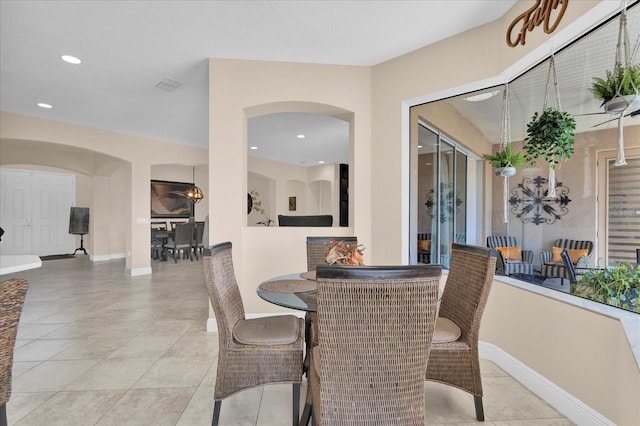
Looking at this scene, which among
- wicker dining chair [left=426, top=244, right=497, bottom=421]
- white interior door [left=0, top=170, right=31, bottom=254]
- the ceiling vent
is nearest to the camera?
wicker dining chair [left=426, top=244, right=497, bottom=421]

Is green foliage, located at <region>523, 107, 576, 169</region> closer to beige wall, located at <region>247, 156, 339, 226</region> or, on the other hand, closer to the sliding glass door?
the sliding glass door

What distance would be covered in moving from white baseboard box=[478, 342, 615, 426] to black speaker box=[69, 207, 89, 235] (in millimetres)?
10541

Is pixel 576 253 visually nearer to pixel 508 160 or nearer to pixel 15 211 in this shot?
pixel 508 160

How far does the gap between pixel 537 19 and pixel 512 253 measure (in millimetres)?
1944

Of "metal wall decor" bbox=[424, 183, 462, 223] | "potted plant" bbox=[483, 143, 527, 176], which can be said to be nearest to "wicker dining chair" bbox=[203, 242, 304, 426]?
"potted plant" bbox=[483, 143, 527, 176]

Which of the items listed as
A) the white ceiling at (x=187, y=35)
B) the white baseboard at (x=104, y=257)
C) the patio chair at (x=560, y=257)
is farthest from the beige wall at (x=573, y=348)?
the white baseboard at (x=104, y=257)

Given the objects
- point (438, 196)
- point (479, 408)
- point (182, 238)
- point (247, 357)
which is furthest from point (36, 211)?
point (479, 408)

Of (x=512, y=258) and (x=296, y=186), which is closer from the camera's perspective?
(x=512, y=258)

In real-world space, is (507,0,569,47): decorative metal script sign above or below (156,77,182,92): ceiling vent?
below

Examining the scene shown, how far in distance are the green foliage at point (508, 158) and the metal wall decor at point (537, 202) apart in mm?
285

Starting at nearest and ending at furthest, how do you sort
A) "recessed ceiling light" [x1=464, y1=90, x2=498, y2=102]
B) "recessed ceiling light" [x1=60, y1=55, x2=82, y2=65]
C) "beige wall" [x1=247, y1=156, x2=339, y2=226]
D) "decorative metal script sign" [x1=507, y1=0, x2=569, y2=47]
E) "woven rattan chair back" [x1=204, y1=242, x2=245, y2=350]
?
"woven rattan chair back" [x1=204, y1=242, x2=245, y2=350]
"decorative metal script sign" [x1=507, y1=0, x2=569, y2=47]
"recessed ceiling light" [x1=464, y1=90, x2=498, y2=102]
"recessed ceiling light" [x1=60, y1=55, x2=82, y2=65]
"beige wall" [x1=247, y1=156, x2=339, y2=226]

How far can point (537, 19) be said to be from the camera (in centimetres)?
218

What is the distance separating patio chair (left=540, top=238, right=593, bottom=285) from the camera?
7.62 feet

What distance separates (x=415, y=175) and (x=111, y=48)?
11.3ft
